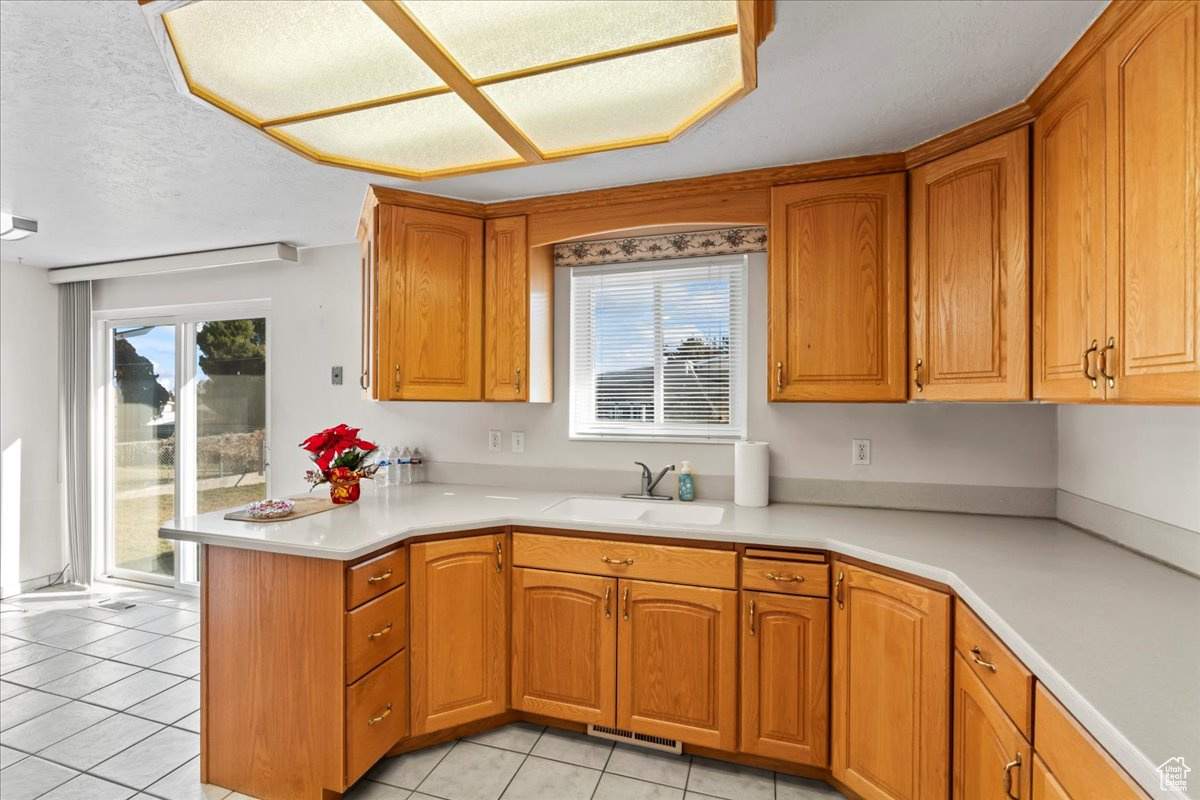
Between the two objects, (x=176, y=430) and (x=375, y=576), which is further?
(x=176, y=430)

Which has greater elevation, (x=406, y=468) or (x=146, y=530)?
(x=406, y=468)

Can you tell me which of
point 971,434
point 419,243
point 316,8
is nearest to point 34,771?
point 419,243

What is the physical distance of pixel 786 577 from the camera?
6.40 feet

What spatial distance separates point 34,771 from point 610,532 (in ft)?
7.66

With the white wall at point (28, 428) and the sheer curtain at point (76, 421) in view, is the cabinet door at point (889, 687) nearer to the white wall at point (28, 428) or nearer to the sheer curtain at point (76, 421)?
the sheer curtain at point (76, 421)

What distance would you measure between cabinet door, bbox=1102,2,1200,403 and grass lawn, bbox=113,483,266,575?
480 centimetres

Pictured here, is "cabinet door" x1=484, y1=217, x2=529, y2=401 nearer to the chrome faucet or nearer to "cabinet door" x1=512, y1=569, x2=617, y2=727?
the chrome faucet

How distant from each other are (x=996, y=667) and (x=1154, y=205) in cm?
107

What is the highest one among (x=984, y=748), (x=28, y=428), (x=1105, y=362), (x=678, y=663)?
(x=1105, y=362)

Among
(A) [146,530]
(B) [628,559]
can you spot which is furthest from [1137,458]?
(A) [146,530]

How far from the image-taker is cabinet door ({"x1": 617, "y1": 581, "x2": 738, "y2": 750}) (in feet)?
6.64

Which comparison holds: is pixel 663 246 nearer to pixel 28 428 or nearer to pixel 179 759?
pixel 179 759

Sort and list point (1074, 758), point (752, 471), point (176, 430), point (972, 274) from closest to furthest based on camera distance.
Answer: point (1074, 758), point (972, 274), point (752, 471), point (176, 430)

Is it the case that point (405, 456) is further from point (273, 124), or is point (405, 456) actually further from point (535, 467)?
point (273, 124)
